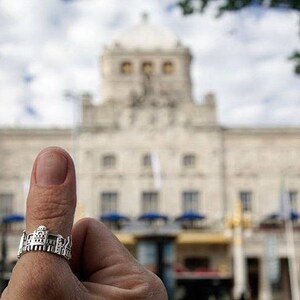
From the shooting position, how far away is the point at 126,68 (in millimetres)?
48625

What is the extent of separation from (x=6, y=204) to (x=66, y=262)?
138 ft

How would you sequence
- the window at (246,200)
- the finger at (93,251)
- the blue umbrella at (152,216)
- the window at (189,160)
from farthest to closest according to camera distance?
the window at (189,160)
the window at (246,200)
the blue umbrella at (152,216)
the finger at (93,251)

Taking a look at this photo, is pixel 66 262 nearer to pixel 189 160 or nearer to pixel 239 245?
pixel 239 245

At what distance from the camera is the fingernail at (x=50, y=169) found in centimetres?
175

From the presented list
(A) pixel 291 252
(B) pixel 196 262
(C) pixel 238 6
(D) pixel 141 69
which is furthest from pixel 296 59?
(D) pixel 141 69

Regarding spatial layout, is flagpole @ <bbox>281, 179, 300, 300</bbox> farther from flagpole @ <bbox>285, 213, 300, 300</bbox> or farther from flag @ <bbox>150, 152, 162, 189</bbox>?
flag @ <bbox>150, 152, 162, 189</bbox>

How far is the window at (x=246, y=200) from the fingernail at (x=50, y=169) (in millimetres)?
41552

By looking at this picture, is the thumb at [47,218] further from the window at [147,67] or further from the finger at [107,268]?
the window at [147,67]

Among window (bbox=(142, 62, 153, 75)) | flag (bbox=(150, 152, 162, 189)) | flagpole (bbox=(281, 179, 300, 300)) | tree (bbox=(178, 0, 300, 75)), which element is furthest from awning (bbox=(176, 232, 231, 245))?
tree (bbox=(178, 0, 300, 75))

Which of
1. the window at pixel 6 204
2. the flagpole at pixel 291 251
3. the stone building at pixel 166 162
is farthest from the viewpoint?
the stone building at pixel 166 162

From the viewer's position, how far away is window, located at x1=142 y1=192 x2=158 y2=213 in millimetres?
42406

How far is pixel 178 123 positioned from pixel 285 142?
25.2 feet

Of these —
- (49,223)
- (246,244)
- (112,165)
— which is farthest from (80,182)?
(49,223)

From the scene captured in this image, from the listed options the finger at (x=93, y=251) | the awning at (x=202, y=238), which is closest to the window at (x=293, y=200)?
the awning at (x=202, y=238)
